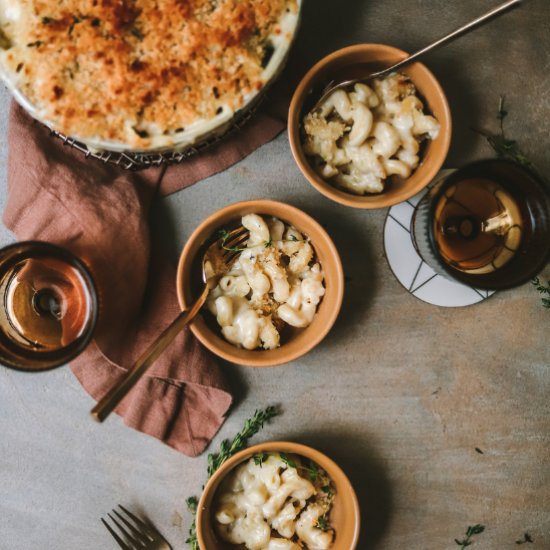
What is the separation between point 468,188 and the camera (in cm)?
121

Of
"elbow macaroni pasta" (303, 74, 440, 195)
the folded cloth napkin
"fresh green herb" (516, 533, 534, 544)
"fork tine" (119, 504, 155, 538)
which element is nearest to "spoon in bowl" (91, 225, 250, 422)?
the folded cloth napkin

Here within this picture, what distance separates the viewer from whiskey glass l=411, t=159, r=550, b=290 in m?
1.13

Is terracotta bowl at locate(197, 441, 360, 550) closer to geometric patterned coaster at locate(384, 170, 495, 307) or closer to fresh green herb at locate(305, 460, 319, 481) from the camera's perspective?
fresh green herb at locate(305, 460, 319, 481)

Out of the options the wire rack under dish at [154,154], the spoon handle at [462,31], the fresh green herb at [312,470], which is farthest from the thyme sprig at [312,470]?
the spoon handle at [462,31]

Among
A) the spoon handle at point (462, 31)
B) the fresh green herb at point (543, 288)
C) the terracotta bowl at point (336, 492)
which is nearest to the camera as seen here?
the spoon handle at point (462, 31)

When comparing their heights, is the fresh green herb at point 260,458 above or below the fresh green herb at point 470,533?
above

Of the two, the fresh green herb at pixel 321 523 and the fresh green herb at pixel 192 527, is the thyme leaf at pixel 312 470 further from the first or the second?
the fresh green herb at pixel 192 527

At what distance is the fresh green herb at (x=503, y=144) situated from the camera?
1.27 meters

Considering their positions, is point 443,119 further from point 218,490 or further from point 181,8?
point 218,490

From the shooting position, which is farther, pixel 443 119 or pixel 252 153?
pixel 252 153

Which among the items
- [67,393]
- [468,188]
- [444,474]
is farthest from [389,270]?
[67,393]

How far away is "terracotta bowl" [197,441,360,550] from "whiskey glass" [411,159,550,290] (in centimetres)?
46

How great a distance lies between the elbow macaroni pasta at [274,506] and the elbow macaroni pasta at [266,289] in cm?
27

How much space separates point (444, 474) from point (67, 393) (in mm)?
872
